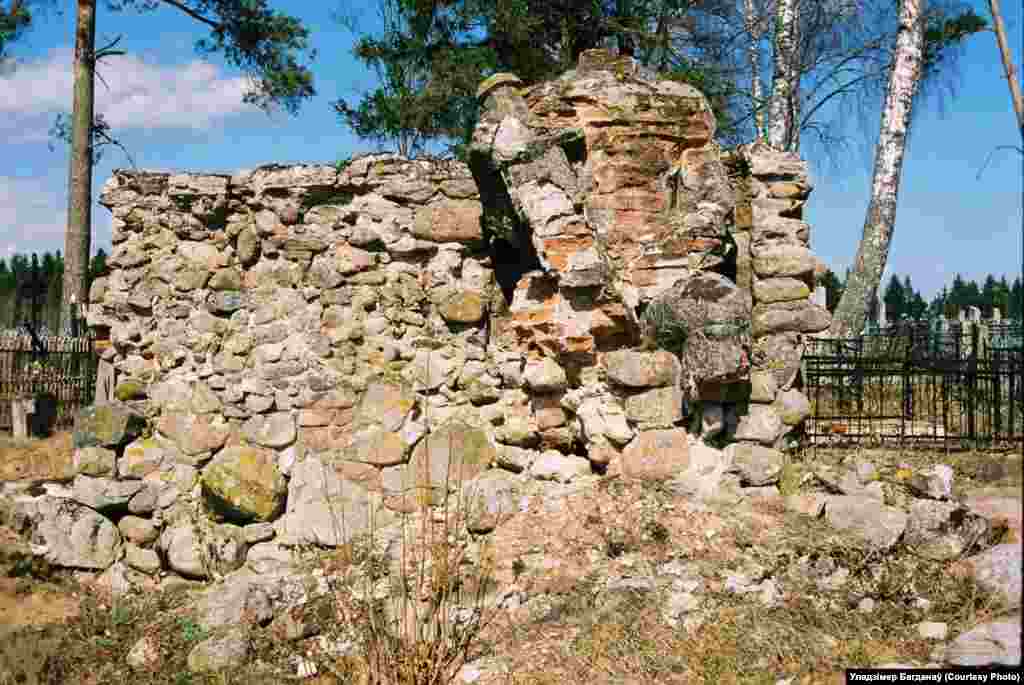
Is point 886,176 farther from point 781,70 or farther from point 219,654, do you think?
point 219,654

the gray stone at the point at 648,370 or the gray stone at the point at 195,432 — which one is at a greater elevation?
the gray stone at the point at 648,370

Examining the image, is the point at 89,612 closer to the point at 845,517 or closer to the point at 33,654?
the point at 33,654

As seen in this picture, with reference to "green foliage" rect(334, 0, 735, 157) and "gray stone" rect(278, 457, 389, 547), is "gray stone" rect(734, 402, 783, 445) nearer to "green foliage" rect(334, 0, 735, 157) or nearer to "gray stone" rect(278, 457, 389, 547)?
"gray stone" rect(278, 457, 389, 547)

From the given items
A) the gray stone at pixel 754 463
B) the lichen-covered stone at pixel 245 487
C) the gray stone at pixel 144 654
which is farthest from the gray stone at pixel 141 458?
the gray stone at pixel 754 463

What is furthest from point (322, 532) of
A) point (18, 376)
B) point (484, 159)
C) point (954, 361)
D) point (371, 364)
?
point (18, 376)

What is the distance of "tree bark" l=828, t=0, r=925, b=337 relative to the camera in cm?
1112

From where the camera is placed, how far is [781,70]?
13.4 m

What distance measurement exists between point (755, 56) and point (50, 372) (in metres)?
12.6

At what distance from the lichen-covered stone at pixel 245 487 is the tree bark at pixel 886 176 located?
871 centimetres

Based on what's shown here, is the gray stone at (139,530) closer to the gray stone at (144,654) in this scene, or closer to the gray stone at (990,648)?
the gray stone at (144,654)

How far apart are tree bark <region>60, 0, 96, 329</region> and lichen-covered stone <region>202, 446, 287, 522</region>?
731 cm

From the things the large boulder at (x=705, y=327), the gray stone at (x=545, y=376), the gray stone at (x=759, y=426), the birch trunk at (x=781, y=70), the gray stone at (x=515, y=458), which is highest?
the birch trunk at (x=781, y=70)

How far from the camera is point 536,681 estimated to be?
4176 mm

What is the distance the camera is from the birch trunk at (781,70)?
43.4 ft
